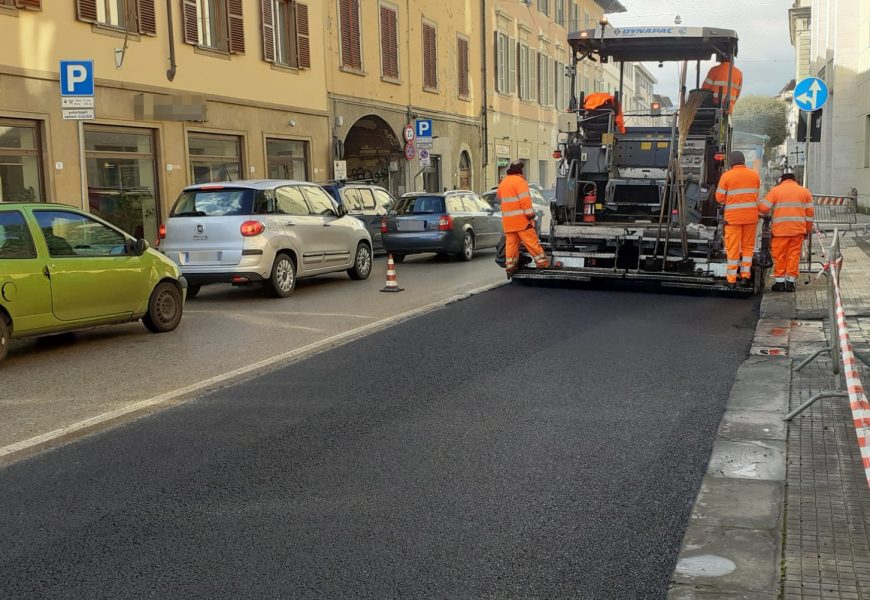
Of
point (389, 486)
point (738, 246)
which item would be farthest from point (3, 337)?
point (738, 246)

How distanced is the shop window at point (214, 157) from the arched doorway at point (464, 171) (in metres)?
14.1

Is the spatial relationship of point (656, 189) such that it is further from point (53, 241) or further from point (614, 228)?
point (53, 241)

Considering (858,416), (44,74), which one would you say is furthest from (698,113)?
(44,74)

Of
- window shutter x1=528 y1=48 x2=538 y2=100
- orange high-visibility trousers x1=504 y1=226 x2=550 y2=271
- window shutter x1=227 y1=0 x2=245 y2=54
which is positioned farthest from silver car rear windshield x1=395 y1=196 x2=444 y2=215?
window shutter x1=528 y1=48 x2=538 y2=100

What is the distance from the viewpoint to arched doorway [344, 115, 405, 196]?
29219 millimetres

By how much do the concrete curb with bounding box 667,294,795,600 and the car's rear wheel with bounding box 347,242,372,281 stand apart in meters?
8.87

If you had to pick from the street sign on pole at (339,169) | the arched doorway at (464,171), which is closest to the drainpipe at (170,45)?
the street sign on pole at (339,169)

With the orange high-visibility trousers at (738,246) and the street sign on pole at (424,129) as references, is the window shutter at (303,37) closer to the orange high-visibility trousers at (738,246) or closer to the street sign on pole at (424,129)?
the street sign on pole at (424,129)

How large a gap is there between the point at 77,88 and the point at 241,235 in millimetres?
3110

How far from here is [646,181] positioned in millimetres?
12984

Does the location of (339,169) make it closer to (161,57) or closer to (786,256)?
(161,57)

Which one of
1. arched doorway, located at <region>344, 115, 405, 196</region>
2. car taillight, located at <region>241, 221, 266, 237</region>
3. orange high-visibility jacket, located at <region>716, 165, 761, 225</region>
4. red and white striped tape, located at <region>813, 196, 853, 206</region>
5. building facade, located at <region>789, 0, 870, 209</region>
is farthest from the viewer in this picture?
building facade, located at <region>789, 0, 870, 209</region>

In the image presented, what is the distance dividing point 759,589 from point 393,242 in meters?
15.1

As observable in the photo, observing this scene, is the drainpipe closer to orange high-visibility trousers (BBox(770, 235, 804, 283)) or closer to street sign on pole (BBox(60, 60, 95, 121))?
street sign on pole (BBox(60, 60, 95, 121))
